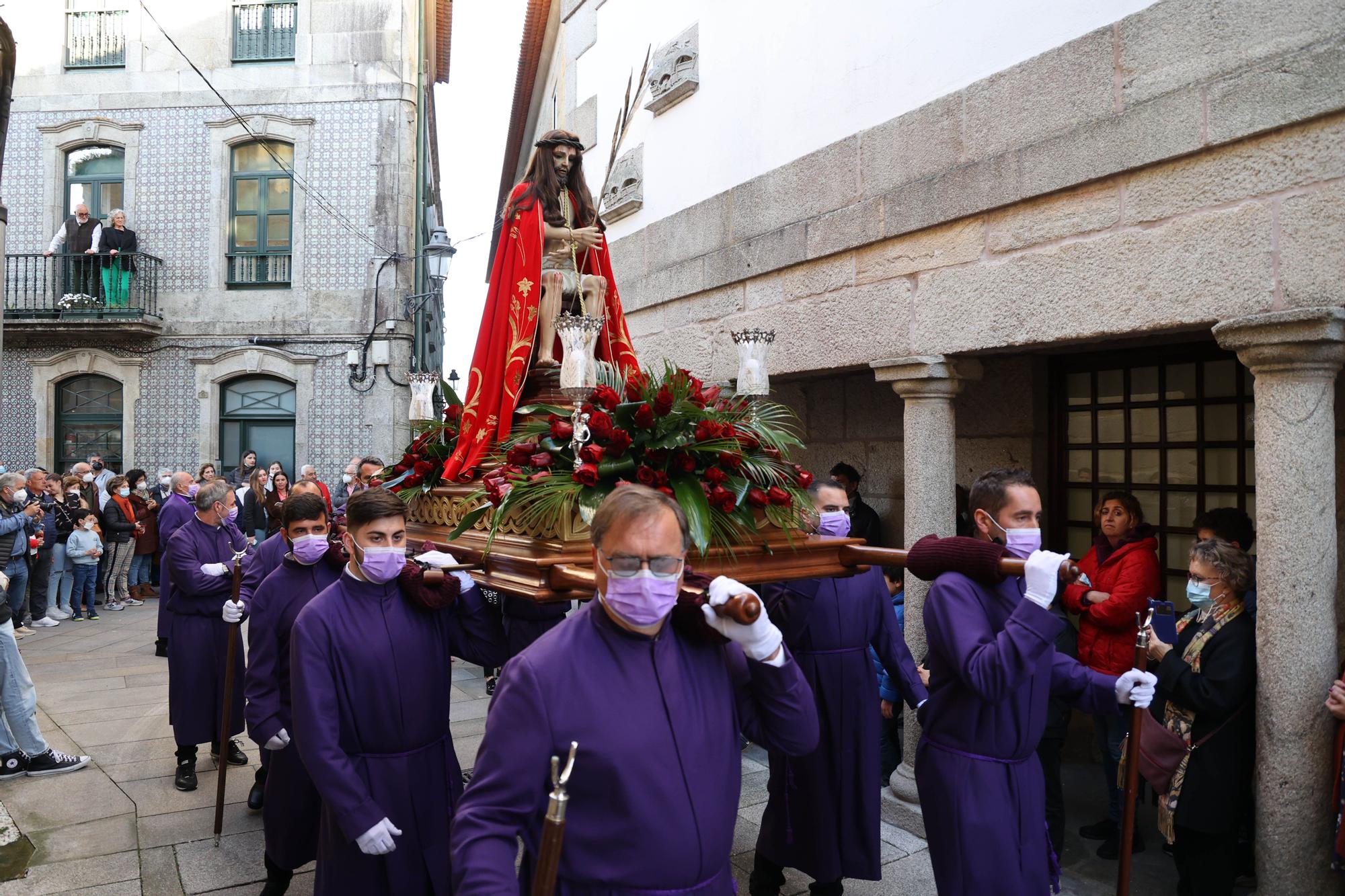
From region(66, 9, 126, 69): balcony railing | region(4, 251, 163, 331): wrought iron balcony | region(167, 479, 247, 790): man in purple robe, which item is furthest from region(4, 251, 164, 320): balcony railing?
region(167, 479, 247, 790): man in purple robe

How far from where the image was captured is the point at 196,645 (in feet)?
18.1

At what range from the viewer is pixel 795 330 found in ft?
19.2

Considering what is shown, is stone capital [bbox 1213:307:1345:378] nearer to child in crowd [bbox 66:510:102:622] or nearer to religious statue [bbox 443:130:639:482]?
religious statue [bbox 443:130:639:482]

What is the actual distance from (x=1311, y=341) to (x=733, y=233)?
12.3 ft

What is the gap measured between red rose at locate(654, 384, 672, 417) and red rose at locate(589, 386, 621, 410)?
0.46 feet

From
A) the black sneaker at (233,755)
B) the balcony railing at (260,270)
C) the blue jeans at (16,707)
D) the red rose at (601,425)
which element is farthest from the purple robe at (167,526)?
the balcony railing at (260,270)

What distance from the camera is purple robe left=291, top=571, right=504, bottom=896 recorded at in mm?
2895

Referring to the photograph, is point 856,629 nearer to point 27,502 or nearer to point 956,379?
point 956,379

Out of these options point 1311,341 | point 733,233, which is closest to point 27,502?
point 733,233

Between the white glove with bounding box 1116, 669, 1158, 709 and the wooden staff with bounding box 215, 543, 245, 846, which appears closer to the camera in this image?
the white glove with bounding box 1116, 669, 1158, 709

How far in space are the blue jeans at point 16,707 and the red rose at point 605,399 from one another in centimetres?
415

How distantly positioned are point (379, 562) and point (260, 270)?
13882mm

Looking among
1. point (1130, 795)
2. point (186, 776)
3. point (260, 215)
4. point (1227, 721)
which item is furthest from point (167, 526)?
point (260, 215)

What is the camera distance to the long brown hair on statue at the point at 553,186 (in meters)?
4.14
